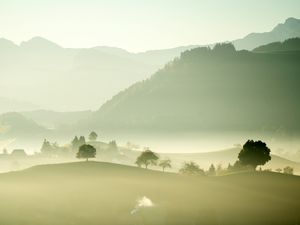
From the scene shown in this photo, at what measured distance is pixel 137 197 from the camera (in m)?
105

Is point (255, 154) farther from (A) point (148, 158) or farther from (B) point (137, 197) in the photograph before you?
(B) point (137, 197)

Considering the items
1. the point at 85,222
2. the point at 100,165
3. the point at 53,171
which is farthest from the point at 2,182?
the point at 85,222

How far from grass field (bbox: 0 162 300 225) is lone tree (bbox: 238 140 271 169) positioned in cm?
856

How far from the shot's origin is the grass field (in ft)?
301

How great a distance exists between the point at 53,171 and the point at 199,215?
5421 centimetres

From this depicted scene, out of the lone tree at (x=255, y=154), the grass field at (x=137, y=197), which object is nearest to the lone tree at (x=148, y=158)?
the grass field at (x=137, y=197)

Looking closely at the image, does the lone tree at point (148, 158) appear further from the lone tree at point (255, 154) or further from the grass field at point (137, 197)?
the lone tree at point (255, 154)

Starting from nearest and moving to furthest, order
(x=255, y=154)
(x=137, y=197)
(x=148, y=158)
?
(x=137, y=197) → (x=255, y=154) → (x=148, y=158)

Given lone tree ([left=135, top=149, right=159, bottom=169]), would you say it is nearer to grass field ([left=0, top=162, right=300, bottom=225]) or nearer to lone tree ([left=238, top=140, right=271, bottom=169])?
grass field ([left=0, top=162, right=300, bottom=225])

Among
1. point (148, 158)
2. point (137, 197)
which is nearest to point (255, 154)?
point (148, 158)

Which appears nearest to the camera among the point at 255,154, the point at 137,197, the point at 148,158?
the point at 137,197

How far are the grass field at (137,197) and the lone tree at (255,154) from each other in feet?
28.1

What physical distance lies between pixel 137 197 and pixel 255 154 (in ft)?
163

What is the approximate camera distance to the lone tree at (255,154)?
138250 millimetres
